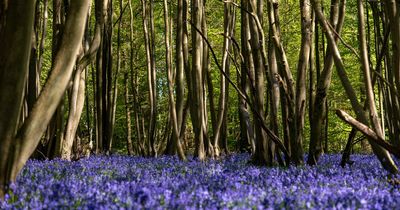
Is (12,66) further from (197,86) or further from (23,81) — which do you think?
(197,86)

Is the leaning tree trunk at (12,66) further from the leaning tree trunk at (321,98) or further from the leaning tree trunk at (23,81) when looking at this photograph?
the leaning tree trunk at (321,98)

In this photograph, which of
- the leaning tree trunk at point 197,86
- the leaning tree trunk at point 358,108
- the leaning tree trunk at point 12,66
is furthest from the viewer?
the leaning tree trunk at point 197,86

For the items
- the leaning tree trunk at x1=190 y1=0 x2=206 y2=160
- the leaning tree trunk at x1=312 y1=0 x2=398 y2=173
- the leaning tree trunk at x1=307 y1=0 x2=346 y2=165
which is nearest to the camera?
the leaning tree trunk at x1=312 y1=0 x2=398 y2=173

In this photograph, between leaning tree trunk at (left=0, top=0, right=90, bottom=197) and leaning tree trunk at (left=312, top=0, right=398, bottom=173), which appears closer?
leaning tree trunk at (left=0, top=0, right=90, bottom=197)

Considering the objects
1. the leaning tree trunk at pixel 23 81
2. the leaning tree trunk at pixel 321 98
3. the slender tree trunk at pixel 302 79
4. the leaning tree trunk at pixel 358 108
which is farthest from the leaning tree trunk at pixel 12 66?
the leaning tree trunk at pixel 321 98

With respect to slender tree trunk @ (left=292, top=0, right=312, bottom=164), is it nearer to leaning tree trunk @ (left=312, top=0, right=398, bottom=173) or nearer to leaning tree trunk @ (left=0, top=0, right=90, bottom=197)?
leaning tree trunk @ (left=312, top=0, right=398, bottom=173)

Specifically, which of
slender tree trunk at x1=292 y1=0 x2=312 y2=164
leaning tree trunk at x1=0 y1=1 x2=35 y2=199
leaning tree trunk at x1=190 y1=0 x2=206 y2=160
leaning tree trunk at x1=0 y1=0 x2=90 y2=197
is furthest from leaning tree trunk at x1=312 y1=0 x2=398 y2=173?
leaning tree trunk at x1=190 y1=0 x2=206 y2=160

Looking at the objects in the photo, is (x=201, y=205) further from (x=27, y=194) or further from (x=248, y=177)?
(x=248, y=177)

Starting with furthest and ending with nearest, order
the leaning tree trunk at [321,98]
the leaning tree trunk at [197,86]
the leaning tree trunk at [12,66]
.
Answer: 1. the leaning tree trunk at [197,86]
2. the leaning tree trunk at [321,98]
3. the leaning tree trunk at [12,66]

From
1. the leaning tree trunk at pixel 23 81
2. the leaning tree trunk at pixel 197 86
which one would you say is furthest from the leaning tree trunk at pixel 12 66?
the leaning tree trunk at pixel 197 86

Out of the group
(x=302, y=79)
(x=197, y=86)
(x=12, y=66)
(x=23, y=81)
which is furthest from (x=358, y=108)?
(x=197, y=86)

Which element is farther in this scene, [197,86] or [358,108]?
[197,86]

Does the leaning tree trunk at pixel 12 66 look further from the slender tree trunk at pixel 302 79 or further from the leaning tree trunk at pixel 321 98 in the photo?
the leaning tree trunk at pixel 321 98

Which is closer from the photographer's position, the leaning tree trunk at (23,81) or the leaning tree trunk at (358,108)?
the leaning tree trunk at (23,81)
